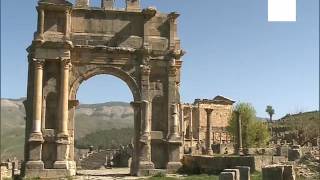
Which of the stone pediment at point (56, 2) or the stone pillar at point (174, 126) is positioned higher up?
the stone pediment at point (56, 2)

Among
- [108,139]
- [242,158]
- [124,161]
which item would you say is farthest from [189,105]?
[108,139]

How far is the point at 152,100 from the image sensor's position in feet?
68.2

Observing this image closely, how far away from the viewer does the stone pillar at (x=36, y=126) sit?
18.8 metres

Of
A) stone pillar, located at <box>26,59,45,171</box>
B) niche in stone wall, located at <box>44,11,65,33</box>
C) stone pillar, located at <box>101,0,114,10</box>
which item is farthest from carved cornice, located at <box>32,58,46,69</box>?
stone pillar, located at <box>101,0,114,10</box>

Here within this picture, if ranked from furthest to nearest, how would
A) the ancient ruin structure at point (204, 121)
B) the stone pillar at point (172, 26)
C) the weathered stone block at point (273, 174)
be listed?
1. the ancient ruin structure at point (204, 121)
2. the stone pillar at point (172, 26)
3. the weathered stone block at point (273, 174)

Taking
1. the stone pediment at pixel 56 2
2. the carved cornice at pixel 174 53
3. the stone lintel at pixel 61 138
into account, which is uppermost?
the stone pediment at pixel 56 2

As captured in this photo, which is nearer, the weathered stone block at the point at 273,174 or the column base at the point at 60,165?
the weathered stone block at the point at 273,174

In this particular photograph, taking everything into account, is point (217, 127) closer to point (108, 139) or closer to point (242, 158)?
point (242, 158)

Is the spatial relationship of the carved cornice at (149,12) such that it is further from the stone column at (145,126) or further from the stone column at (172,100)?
the stone column at (172,100)

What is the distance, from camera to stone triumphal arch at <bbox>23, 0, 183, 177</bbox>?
19.3 meters

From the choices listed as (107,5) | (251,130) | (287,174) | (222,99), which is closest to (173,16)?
(107,5)

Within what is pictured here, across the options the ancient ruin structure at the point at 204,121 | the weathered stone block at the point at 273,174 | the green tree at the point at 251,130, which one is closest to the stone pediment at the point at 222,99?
the ancient ruin structure at the point at 204,121

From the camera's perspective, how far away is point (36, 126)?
19094mm

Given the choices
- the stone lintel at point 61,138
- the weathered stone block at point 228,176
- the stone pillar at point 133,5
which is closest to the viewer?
the weathered stone block at point 228,176
